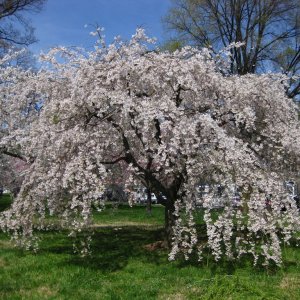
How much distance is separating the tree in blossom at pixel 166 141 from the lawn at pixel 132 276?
38 cm

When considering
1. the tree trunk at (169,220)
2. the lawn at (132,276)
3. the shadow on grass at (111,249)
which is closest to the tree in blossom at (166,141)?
the tree trunk at (169,220)

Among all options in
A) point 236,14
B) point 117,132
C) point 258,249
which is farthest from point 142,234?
point 236,14

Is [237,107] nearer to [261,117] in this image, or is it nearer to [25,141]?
[261,117]

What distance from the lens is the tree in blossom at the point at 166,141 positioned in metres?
8.04

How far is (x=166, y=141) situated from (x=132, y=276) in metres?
2.35

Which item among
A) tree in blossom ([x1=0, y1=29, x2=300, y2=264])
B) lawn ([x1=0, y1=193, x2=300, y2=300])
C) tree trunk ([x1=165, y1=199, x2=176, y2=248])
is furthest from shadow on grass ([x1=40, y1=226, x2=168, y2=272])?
tree in blossom ([x1=0, y1=29, x2=300, y2=264])

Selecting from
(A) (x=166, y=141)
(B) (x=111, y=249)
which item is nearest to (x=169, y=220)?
(B) (x=111, y=249)

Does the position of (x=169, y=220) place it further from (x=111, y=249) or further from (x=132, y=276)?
(x=132, y=276)

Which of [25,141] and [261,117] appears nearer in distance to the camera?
[25,141]

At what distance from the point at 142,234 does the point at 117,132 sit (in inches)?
195

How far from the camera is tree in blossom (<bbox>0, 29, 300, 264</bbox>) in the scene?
8039 millimetres

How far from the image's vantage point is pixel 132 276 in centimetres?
781

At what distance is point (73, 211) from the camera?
29.0 ft

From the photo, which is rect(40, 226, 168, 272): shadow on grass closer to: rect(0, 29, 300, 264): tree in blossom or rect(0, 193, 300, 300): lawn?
rect(0, 193, 300, 300): lawn
